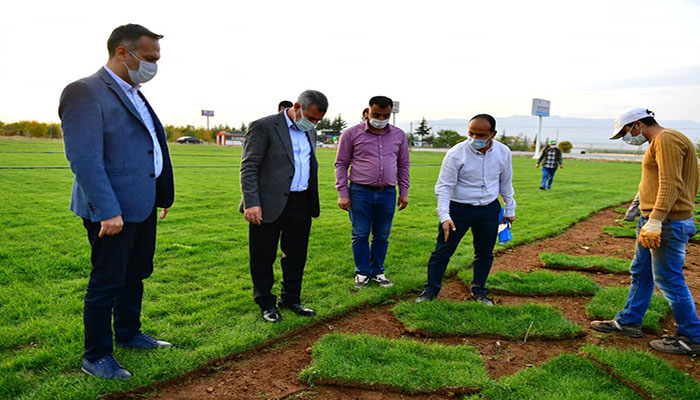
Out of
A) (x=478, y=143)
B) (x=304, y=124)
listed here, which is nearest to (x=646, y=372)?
(x=478, y=143)

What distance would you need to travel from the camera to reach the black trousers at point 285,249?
396cm

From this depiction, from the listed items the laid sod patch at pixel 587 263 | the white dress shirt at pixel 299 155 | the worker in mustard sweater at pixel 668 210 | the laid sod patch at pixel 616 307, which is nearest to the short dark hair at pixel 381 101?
the white dress shirt at pixel 299 155

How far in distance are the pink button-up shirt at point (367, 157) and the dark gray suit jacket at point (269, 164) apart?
1.10 metres

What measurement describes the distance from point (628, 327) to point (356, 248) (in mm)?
2717

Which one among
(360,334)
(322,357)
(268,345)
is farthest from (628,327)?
(268,345)

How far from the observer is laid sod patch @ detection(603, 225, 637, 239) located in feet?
27.5

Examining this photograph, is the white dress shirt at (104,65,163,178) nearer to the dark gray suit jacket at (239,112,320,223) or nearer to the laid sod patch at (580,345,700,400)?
the dark gray suit jacket at (239,112,320,223)

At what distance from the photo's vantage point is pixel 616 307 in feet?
15.2

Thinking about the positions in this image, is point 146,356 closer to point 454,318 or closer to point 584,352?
point 454,318

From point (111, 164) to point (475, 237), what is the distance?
11.0 feet

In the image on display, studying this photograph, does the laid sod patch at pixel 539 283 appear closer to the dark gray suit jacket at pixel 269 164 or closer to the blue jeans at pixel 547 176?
the dark gray suit jacket at pixel 269 164

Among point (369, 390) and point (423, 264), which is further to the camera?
point (423, 264)

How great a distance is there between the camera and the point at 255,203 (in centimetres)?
379

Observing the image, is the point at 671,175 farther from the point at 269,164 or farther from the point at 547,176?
the point at 547,176
